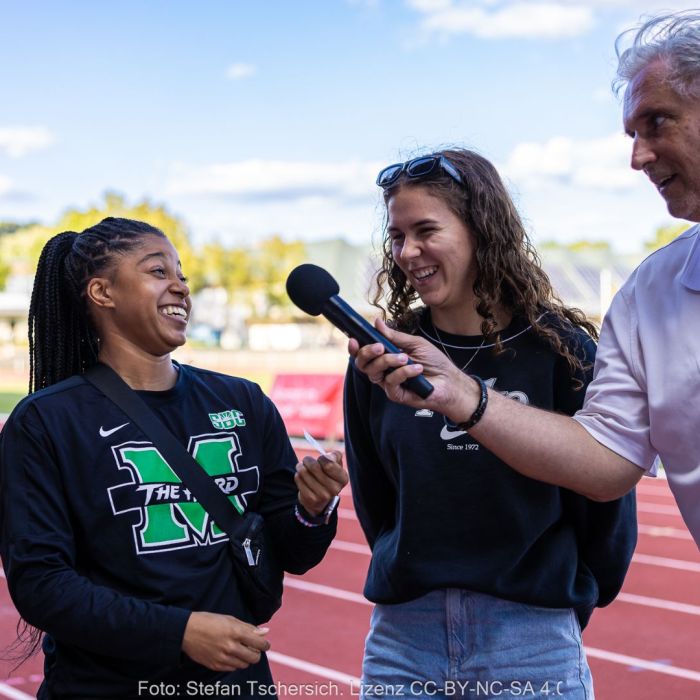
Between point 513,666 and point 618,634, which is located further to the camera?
point 618,634

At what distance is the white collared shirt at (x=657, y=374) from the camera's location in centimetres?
202

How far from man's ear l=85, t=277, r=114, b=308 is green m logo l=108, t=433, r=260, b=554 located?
1.50ft

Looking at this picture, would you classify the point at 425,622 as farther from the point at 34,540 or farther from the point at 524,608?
the point at 34,540

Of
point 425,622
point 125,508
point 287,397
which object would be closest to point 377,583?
point 425,622

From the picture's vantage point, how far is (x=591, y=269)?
209 feet

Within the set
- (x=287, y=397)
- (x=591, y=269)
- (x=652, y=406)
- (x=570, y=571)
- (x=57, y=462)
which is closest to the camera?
(x=652, y=406)

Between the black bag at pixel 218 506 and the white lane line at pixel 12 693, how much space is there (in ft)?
10.9

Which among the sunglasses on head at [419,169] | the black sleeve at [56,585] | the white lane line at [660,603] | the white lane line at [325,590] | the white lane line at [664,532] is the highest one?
the sunglasses on head at [419,169]

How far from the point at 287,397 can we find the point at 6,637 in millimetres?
9971

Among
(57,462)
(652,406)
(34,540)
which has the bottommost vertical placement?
(34,540)

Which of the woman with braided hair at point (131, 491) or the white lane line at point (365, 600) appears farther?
the white lane line at point (365, 600)

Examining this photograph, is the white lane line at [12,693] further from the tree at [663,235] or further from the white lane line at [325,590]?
the tree at [663,235]

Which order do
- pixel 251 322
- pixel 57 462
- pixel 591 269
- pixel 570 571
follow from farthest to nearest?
1. pixel 251 322
2. pixel 591 269
3. pixel 570 571
4. pixel 57 462

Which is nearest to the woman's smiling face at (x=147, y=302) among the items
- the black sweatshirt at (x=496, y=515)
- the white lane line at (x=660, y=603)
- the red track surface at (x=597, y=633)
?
the black sweatshirt at (x=496, y=515)
